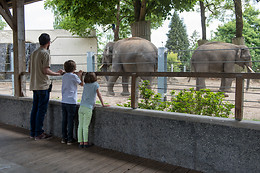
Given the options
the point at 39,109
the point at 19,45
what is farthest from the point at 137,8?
the point at 39,109

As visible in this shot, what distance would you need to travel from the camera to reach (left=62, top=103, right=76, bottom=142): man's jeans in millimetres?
3881

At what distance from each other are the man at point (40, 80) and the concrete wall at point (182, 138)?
0.89 meters

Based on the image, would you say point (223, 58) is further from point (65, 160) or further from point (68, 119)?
point (65, 160)

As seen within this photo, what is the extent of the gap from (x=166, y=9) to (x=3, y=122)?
698 cm

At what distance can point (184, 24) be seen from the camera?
54.6 metres


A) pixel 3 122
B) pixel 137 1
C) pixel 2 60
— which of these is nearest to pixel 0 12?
pixel 3 122

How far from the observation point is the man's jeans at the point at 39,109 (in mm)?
4105

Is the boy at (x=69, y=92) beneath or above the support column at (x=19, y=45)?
beneath

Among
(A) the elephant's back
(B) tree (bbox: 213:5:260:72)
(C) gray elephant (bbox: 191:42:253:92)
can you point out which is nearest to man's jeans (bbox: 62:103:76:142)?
(A) the elephant's back

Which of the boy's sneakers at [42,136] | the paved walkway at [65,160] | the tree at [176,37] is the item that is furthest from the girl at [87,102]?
the tree at [176,37]

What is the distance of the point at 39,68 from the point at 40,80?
18cm

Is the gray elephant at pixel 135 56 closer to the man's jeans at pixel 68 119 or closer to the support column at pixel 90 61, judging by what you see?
the support column at pixel 90 61

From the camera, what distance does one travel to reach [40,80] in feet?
13.2

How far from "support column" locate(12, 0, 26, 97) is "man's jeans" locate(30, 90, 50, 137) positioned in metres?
1.05
